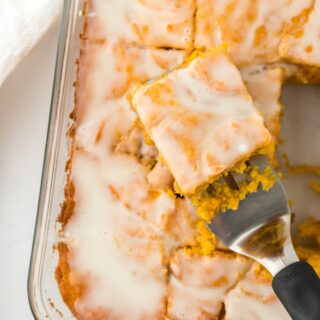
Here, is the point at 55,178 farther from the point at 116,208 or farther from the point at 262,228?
the point at 262,228

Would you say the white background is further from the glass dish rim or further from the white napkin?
the glass dish rim

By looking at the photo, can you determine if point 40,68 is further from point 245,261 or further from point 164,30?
point 245,261

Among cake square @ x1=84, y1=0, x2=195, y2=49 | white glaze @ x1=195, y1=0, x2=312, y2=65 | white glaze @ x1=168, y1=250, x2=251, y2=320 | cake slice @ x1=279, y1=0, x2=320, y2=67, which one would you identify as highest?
cake square @ x1=84, y1=0, x2=195, y2=49

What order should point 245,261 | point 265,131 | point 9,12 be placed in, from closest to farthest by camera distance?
point 265,131
point 245,261
point 9,12

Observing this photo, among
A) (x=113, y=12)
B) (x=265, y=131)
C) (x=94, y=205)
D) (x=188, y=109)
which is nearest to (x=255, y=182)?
(x=265, y=131)

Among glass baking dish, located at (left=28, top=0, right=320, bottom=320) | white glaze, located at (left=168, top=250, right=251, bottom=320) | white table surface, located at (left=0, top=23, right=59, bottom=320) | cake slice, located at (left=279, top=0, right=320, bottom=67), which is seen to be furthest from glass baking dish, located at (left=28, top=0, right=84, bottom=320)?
cake slice, located at (left=279, top=0, right=320, bottom=67)

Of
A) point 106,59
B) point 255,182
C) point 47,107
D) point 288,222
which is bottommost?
point 288,222
